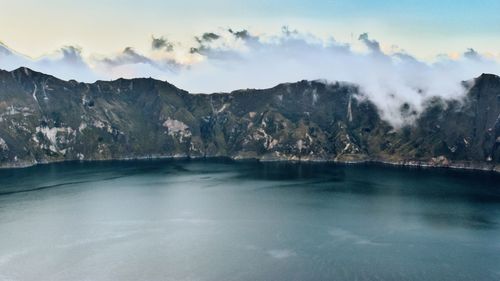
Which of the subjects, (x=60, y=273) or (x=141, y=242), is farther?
(x=141, y=242)

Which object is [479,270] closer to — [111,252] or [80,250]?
[111,252]

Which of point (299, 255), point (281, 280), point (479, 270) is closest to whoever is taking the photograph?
point (281, 280)

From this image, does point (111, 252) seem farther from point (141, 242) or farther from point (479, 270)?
point (479, 270)

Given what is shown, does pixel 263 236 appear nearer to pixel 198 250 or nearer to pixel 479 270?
pixel 198 250

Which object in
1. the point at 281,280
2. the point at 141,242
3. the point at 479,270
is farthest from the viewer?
the point at 141,242

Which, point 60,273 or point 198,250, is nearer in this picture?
point 60,273

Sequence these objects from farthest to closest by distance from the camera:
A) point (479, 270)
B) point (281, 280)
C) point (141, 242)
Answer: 1. point (141, 242)
2. point (479, 270)
3. point (281, 280)

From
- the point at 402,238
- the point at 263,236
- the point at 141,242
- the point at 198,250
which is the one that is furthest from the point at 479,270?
the point at 141,242

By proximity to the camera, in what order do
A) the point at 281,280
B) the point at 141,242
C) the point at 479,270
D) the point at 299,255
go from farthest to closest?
the point at 141,242 < the point at 299,255 < the point at 479,270 < the point at 281,280

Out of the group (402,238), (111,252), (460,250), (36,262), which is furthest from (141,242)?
(460,250)
